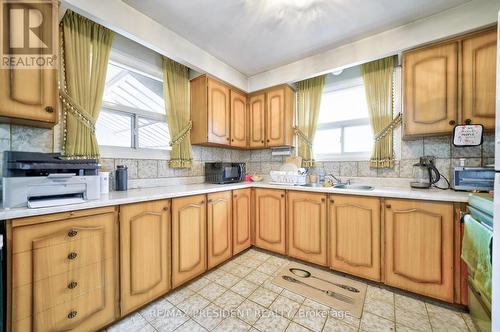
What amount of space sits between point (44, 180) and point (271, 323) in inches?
68.2

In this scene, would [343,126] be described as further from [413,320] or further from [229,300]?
[229,300]

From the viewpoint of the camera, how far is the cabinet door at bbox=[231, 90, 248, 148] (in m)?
2.85

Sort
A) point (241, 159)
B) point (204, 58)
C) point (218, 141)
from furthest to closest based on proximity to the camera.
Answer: point (241, 159)
point (218, 141)
point (204, 58)

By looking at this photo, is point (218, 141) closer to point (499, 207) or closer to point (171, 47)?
point (171, 47)

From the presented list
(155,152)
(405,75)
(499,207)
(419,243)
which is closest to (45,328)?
(155,152)

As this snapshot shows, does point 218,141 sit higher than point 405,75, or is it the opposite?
point 405,75

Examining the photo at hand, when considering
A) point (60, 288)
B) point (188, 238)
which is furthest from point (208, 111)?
point (60, 288)

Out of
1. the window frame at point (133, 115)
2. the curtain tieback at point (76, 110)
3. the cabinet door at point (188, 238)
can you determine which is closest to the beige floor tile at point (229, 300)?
the cabinet door at point (188, 238)

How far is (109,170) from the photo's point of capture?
1867mm

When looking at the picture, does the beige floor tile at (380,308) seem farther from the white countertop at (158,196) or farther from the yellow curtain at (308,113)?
the yellow curtain at (308,113)

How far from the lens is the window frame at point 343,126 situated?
2.45m

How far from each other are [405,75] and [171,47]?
236cm

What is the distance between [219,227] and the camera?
85.9 inches

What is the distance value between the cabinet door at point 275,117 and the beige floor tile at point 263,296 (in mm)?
1773
